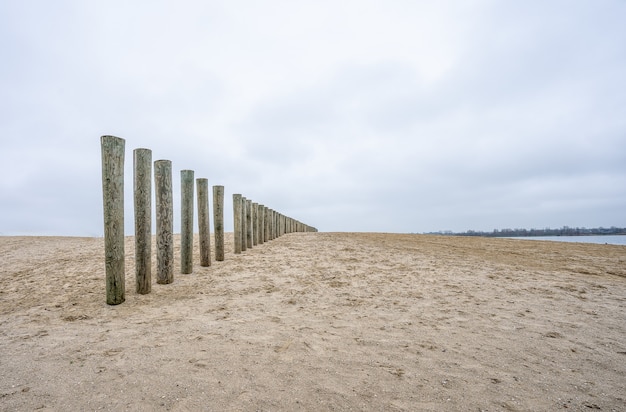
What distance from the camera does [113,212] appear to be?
13.8ft

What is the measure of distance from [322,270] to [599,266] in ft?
21.6

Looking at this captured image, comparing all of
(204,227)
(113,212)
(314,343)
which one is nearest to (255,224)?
(204,227)

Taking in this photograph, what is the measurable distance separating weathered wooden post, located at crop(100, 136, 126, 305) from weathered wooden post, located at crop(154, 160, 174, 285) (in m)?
0.91

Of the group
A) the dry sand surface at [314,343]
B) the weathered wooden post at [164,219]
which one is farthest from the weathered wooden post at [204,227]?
the weathered wooden post at [164,219]

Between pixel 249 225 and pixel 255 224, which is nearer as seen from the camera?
pixel 249 225

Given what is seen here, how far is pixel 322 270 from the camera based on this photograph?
6.60 metres

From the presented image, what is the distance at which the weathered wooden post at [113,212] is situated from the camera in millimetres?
4164

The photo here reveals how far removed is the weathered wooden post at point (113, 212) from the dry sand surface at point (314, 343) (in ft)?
0.94

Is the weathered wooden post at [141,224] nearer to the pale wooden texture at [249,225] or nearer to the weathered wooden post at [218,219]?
→ the weathered wooden post at [218,219]

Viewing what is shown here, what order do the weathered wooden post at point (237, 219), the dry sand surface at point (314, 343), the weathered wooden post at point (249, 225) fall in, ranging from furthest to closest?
the weathered wooden post at point (249, 225) < the weathered wooden post at point (237, 219) < the dry sand surface at point (314, 343)

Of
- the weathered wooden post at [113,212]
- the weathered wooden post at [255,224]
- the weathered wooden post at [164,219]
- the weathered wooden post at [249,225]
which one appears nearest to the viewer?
the weathered wooden post at [113,212]

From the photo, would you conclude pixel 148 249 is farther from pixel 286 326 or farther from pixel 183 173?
pixel 286 326

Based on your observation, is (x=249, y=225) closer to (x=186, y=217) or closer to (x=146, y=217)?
(x=186, y=217)

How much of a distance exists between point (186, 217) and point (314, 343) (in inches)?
153
